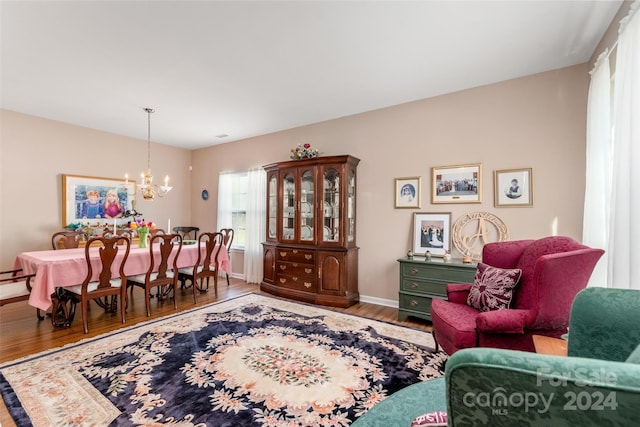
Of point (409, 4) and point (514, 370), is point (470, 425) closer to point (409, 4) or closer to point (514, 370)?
point (514, 370)

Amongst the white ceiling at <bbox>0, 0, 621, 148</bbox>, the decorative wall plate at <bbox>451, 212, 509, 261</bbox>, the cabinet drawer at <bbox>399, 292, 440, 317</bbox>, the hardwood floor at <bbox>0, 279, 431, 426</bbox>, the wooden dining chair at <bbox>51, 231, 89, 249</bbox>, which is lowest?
the hardwood floor at <bbox>0, 279, 431, 426</bbox>

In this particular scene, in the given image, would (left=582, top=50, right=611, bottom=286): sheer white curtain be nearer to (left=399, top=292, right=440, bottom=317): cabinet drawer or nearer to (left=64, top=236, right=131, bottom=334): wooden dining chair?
(left=399, top=292, right=440, bottom=317): cabinet drawer

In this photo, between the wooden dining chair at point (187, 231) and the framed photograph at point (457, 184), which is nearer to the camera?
the framed photograph at point (457, 184)

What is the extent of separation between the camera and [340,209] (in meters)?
3.98

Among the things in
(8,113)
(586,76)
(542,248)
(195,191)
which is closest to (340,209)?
(542,248)

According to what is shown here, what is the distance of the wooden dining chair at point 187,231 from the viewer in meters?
6.15

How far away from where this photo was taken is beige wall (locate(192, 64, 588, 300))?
2.88 m

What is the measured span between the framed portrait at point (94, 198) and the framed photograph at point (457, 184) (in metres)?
5.24

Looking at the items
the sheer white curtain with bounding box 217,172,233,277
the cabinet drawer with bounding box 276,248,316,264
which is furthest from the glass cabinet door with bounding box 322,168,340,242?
the sheer white curtain with bounding box 217,172,233,277

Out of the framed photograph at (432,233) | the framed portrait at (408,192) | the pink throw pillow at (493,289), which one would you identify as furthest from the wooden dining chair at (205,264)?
the pink throw pillow at (493,289)

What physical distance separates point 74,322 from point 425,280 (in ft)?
13.2

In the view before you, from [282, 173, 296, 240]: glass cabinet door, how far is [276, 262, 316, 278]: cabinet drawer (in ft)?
1.36

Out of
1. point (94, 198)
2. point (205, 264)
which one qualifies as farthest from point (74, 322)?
point (94, 198)

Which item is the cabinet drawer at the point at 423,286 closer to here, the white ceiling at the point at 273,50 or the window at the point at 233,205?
the white ceiling at the point at 273,50
